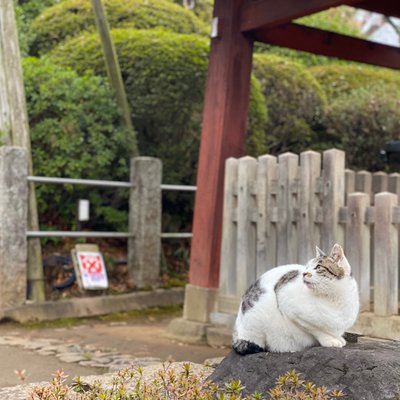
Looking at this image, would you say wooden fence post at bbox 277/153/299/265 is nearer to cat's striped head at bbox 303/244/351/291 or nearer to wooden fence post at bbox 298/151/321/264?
wooden fence post at bbox 298/151/321/264

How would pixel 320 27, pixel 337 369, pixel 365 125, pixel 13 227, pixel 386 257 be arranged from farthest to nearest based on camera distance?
pixel 320 27, pixel 365 125, pixel 13 227, pixel 386 257, pixel 337 369

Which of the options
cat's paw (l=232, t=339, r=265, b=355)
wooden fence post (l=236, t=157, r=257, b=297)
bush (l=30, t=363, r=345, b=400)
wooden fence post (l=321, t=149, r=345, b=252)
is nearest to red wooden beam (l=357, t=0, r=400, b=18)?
wooden fence post (l=236, t=157, r=257, b=297)

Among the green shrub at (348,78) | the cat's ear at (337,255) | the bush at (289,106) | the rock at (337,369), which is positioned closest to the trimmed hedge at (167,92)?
the bush at (289,106)

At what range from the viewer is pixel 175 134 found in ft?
34.6

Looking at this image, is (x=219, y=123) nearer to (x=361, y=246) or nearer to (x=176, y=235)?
(x=361, y=246)

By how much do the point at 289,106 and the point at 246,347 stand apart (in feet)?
25.1

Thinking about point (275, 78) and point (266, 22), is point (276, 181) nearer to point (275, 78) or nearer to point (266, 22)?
point (266, 22)

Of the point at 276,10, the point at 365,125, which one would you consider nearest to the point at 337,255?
the point at 276,10

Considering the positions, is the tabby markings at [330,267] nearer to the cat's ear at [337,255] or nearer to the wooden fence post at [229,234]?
the cat's ear at [337,255]

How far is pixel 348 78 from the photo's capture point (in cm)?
1331

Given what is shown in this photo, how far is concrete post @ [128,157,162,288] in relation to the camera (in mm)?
9648

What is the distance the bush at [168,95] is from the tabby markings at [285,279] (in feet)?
20.0

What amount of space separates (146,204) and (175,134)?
1.26 metres

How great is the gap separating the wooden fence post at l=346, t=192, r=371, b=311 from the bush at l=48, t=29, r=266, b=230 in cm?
443
